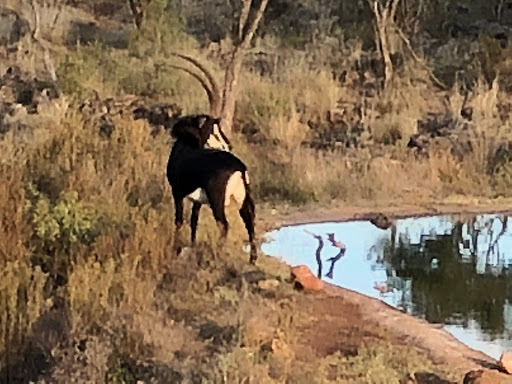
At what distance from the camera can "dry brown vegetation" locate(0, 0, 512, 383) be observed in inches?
289

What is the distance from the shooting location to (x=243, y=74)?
20062mm

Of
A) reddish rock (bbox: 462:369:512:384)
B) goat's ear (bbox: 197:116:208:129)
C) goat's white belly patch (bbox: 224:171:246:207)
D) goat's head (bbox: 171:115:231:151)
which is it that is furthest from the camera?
goat's ear (bbox: 197:116:208:129)

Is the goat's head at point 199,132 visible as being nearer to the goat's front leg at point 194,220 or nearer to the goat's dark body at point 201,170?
Answer: the goat's dark body at point 201,170

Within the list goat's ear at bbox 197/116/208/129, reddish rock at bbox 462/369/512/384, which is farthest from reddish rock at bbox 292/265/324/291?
reddish rock at bbox 462/369/512/384

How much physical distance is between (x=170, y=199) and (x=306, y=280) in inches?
88.4

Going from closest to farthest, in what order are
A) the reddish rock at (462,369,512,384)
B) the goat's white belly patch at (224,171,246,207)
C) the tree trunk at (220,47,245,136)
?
the reddish rock at (462,369,512,384) < the goat's white belly patch at (224,171,246,207) < the tree trunk at (220,47,245,136)

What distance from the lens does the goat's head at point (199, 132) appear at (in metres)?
9.85

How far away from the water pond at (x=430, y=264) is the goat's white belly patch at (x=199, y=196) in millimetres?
1194

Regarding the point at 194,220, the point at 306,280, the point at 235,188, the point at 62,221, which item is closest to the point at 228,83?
the point at 194,220

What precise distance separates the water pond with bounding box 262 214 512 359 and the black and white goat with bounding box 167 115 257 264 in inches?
40.6

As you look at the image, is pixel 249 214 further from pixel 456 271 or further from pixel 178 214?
pixel 456 271

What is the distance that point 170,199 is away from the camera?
36.4 feet

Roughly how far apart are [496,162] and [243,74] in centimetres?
600

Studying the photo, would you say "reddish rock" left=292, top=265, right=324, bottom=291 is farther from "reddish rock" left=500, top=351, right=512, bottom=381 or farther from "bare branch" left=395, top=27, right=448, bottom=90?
"bare branch" left=395, top=27, right=448, bottom=90
